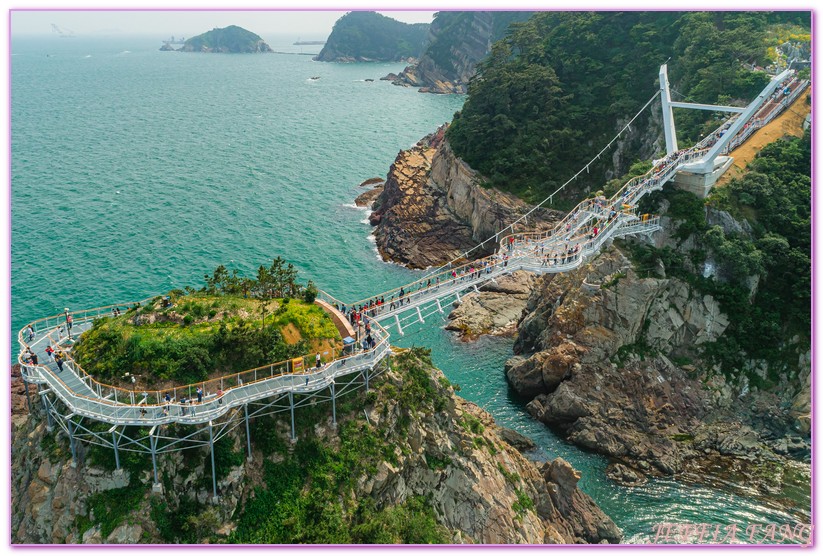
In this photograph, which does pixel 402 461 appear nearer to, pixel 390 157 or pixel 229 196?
A: pixel 229 196

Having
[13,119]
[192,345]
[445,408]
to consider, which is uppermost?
[192,345]

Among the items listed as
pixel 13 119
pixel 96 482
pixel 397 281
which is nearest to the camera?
pixel 96 482

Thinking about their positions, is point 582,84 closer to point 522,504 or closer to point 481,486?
point 522,504

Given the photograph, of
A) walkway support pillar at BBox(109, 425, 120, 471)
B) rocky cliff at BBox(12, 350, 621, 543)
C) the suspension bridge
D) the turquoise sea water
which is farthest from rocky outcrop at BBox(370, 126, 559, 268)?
walkway support pillar at BBox(109, 425, 120, 471)

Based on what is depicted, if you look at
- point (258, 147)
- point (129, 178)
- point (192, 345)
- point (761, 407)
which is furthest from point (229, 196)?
point (761, 407)

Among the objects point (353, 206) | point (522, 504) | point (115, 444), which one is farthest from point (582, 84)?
point (115, 444)

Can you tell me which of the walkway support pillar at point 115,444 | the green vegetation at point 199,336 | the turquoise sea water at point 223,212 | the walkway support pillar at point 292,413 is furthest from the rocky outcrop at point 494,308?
the walkway support pillar at point 115,444

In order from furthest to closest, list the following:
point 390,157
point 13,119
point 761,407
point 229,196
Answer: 1. point 13,119
2. point 390,157
3. point 229,196
4. point 761,407

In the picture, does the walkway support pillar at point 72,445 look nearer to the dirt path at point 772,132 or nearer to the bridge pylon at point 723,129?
the bridge pylon at point 723,129
